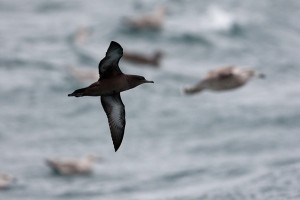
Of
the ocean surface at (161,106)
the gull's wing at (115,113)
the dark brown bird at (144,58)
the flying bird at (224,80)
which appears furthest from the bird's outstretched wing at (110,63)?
the dark brown bird at (144,58)

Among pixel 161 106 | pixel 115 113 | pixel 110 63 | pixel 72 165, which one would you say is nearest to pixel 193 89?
pixel 72 165

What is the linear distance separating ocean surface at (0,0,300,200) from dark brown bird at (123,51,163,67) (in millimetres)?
340

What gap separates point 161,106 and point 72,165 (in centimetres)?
377

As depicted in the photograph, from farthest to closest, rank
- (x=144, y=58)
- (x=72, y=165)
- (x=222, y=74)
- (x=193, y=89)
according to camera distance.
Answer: (x=144, y=58), (x=72, y=165), (x=193, y=89), (x=222, y=74)

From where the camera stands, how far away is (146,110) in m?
22.5

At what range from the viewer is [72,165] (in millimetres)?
19141

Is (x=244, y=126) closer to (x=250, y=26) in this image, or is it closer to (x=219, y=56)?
(x=219, y=56)

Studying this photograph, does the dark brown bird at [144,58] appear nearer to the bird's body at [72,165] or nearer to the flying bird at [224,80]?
the bird's body at [72,165]

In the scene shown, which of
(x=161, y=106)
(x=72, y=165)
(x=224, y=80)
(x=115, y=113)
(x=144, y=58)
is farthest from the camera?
(x=144, y=58)

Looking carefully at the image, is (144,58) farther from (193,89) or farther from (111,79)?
(111,79)

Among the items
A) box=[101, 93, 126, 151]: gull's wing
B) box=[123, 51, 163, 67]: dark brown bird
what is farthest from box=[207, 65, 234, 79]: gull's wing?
box=[123, 51, 163, 67]: dark brown bird

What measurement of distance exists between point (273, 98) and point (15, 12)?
331 inches

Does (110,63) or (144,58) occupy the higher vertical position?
(144,58)

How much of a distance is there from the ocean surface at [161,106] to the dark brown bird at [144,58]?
0.34 metres
